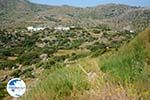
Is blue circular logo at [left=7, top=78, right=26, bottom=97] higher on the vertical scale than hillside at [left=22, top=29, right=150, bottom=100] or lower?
lower

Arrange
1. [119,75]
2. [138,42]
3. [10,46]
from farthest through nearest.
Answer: [10,46] → [138,42] → [119,75]

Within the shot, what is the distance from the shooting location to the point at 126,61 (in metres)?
7.31

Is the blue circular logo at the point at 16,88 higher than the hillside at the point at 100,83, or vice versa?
the hillside at the point at 100,83

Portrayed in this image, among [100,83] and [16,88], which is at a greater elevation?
[100,83]

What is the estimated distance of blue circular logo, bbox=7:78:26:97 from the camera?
25.7ft

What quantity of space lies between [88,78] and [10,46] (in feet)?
378

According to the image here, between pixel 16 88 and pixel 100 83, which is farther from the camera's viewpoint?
pixel 16 88

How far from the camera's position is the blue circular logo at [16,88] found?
7.82m

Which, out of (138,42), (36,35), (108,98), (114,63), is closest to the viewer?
(108,98)

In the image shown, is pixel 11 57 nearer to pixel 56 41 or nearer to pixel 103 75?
pixel 56 41

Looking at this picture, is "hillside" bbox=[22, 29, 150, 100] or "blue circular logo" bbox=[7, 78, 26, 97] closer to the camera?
"hillside" bbox=[22, 29, 150, 100]

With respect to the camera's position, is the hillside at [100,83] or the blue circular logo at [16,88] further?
the blue circular logo at [16,88]

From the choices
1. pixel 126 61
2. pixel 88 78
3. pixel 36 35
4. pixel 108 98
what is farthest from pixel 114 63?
pixel 36 35

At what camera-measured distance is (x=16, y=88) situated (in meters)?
7.89
